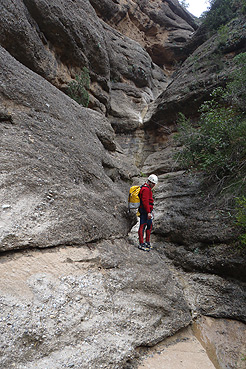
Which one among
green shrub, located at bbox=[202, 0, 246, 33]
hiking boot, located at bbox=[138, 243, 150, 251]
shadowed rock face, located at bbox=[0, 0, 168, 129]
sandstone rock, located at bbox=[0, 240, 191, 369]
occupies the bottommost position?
A: hiking boot, located at bbox=[138, 243, 150, 251]

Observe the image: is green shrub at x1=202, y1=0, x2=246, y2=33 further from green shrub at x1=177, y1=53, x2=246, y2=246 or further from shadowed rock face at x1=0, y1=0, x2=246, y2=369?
shadowed rock face at x1=0, y1=0, x2=246, y2=369

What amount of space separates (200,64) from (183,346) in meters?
16.7

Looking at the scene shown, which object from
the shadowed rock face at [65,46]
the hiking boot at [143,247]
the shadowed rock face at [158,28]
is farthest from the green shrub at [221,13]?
the hiking boot at [143,247]

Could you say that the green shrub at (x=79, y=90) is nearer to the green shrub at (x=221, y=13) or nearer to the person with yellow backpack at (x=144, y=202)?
the person with yellow backpack at (x=144, y=202)

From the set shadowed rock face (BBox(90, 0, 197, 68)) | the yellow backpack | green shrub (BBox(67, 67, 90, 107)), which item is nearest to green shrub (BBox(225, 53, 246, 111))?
the yellow backpack

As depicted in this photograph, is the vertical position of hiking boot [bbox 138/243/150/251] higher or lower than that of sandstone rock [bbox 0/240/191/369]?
lower

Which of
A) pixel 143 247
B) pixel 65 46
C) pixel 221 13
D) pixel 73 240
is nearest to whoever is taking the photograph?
Result: pixel 73 240

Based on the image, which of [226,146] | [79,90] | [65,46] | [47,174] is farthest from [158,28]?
[47,174]

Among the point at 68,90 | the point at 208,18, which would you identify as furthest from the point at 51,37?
the point at 208,18

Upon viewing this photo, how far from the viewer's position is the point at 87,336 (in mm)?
3246

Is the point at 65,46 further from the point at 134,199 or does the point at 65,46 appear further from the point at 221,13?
the point at 221,13

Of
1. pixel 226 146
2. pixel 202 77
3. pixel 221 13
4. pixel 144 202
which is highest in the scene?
pixel 221 13

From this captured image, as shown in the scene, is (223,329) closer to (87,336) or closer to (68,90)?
(87,336)

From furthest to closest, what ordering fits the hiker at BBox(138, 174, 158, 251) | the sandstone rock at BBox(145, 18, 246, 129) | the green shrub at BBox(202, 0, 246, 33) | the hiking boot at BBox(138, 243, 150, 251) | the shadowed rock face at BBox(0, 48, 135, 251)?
the green shrub at BBox(202, 0, 246, 33), the sandstone rock at BBox(145, 18, 246, 129), the hiking boot at BBox(138, 243, 150, 251), the hiker at BBox(138, 174, 158, 251), the shadowed rock face at BBox(0, 48, 135, 251)
